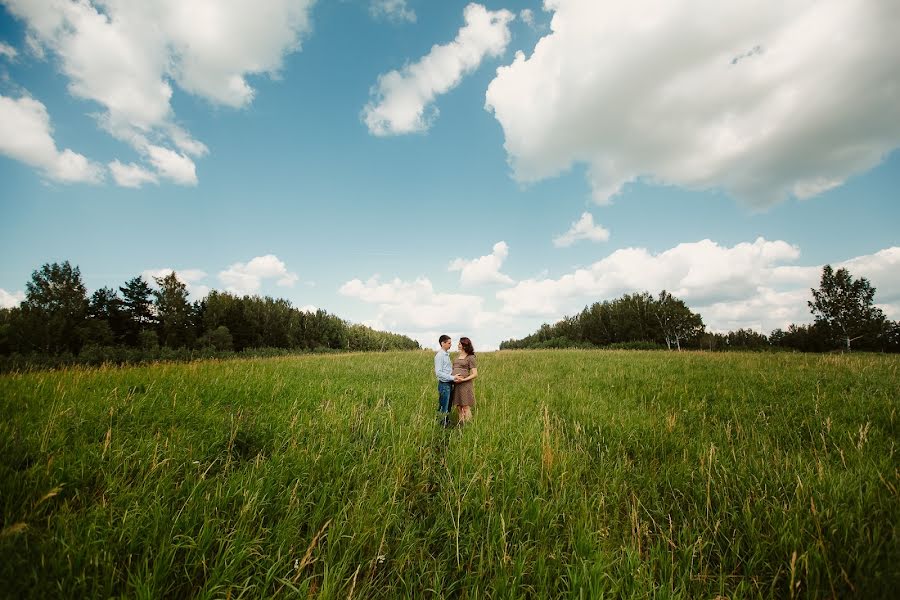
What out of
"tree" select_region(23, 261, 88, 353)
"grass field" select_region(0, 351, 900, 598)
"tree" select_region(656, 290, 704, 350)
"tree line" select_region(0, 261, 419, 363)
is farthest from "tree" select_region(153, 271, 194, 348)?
"tree" select_region(656, 290, 704, 350)

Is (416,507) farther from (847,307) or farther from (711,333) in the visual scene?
(711,333)

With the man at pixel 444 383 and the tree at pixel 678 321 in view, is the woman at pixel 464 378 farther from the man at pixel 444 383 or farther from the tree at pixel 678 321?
the tree at pixel 678 321

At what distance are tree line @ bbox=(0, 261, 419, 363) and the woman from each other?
36.4 m

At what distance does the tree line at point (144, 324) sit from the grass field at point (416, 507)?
119ft

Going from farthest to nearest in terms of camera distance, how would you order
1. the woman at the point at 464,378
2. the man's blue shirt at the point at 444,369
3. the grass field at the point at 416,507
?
1. the man's blue shirt at the point at 444,369
2. the woman at the point at 464,378
3. the grass field at the point at 416,507

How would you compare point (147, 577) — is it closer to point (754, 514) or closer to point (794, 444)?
point (754, 514)

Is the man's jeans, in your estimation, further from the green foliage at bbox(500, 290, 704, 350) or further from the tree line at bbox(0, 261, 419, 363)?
the green foliage at bbox(500, 290, 704, 350)

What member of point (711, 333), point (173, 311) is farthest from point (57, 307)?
point (711, 333)

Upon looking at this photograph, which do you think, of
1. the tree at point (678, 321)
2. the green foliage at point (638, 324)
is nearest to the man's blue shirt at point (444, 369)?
the green foliage at point (638, 324)

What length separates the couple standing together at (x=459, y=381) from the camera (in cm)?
678

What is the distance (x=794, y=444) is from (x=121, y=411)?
32.3ft

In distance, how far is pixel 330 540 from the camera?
2.56m

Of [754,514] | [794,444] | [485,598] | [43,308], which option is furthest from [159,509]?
[43,308]

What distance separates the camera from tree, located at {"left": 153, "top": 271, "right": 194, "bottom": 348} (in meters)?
51.7
